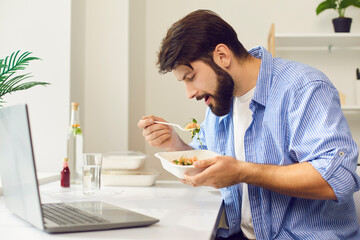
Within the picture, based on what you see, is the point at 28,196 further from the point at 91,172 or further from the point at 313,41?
the point at 313,41

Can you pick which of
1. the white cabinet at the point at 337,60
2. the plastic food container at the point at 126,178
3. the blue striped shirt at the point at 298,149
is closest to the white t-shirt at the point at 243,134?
the blue striped shirt at the point at 298,149

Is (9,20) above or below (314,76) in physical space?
above

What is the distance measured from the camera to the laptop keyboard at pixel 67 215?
0.96 meters

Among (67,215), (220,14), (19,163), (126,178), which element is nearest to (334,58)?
(220,14)

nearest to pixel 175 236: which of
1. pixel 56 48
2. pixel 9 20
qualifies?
pixel 56 48

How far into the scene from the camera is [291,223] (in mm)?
1262

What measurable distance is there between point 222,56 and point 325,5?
1.50m

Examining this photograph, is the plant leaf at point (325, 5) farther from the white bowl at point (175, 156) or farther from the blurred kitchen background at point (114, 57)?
Answer: the white bowl at point (175, 156)

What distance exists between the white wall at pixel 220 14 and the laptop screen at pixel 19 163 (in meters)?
1.93

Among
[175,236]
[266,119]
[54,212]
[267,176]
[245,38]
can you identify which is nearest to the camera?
[175,236]

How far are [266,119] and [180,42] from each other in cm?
39

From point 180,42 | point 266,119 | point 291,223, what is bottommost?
point 291,223

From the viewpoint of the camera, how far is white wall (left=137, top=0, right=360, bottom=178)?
2895mm

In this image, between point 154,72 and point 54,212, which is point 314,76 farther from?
point 154,72
